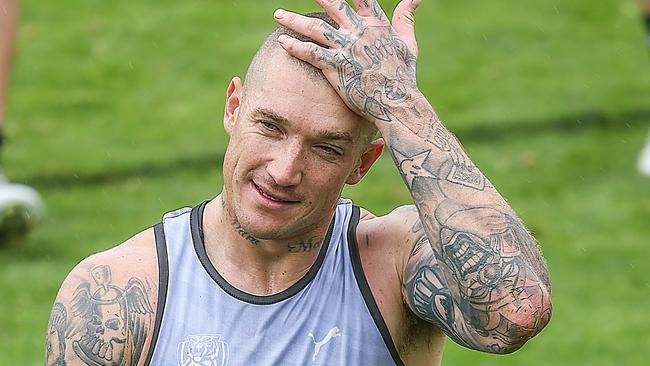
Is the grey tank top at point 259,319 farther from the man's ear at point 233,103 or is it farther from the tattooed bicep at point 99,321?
the man's ear at point 233,103

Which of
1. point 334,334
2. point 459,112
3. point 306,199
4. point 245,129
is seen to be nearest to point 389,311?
point 334,334

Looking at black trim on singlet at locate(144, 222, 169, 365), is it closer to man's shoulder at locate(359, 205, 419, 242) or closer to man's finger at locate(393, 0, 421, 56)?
man's shoulder at locate(359, 205, 419, 242)

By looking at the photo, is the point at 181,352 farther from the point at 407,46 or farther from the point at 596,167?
the point at 596,167

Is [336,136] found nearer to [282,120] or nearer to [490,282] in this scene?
[282,120]

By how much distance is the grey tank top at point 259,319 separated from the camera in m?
3.68

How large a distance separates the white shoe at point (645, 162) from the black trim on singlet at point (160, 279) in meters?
5.97

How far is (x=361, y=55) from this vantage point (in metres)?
3.54

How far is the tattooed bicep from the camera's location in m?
3.59

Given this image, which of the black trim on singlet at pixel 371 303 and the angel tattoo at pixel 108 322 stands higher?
the angel tattoo at pixel 108 322

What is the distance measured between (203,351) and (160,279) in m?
0.23

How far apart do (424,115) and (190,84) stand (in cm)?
726

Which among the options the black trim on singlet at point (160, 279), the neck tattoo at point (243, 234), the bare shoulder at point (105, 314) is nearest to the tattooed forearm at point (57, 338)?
the bare shoulder at point (105, 314)

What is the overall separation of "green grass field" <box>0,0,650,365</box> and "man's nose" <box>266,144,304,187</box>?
11.0 ft

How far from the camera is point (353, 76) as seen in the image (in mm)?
3512
